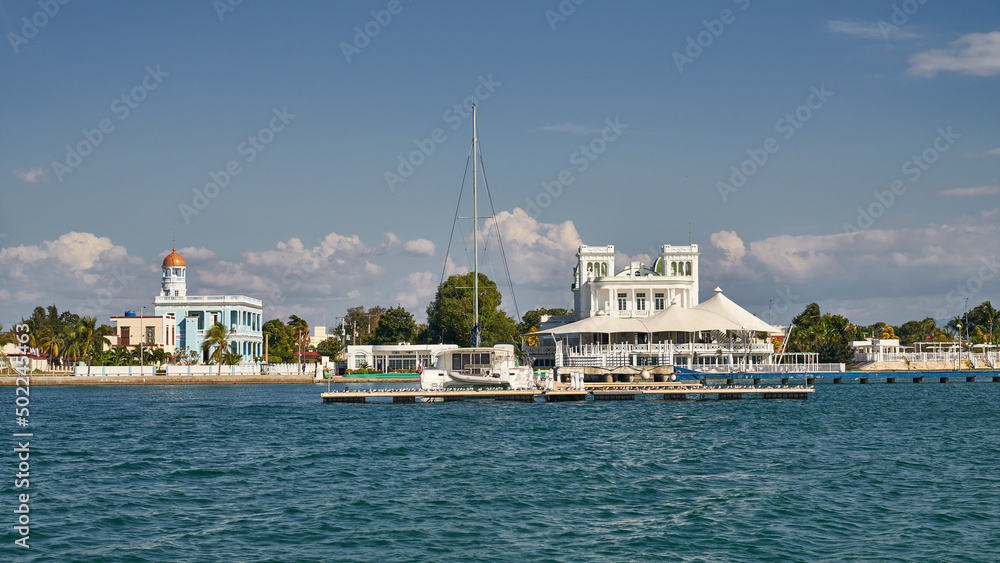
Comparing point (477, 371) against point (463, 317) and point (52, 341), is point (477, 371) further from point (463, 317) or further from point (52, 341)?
point (52, 341)

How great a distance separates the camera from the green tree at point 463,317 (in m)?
96.9

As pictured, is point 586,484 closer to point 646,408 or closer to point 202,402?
point 646,408

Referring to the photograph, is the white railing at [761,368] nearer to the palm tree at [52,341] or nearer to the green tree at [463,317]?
the green tree at [463,317]

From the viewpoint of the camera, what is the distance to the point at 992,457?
2958cm

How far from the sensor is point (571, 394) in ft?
177

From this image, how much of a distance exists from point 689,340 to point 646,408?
4096cm

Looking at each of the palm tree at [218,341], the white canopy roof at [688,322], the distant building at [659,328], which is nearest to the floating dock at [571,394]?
the distant building at [659,328]

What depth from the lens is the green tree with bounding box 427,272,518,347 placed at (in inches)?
3816

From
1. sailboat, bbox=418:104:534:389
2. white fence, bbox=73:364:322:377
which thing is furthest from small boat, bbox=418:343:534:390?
white fence, bbox=73:364:322:377

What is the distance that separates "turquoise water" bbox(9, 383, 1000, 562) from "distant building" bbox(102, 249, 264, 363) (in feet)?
195

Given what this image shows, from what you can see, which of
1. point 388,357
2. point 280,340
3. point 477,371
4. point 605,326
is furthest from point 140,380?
point 477,371

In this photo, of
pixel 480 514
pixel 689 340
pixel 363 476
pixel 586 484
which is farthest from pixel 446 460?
pixel 689 340

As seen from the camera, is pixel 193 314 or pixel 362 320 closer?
pixel 193 314

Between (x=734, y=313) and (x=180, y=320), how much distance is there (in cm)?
5979
